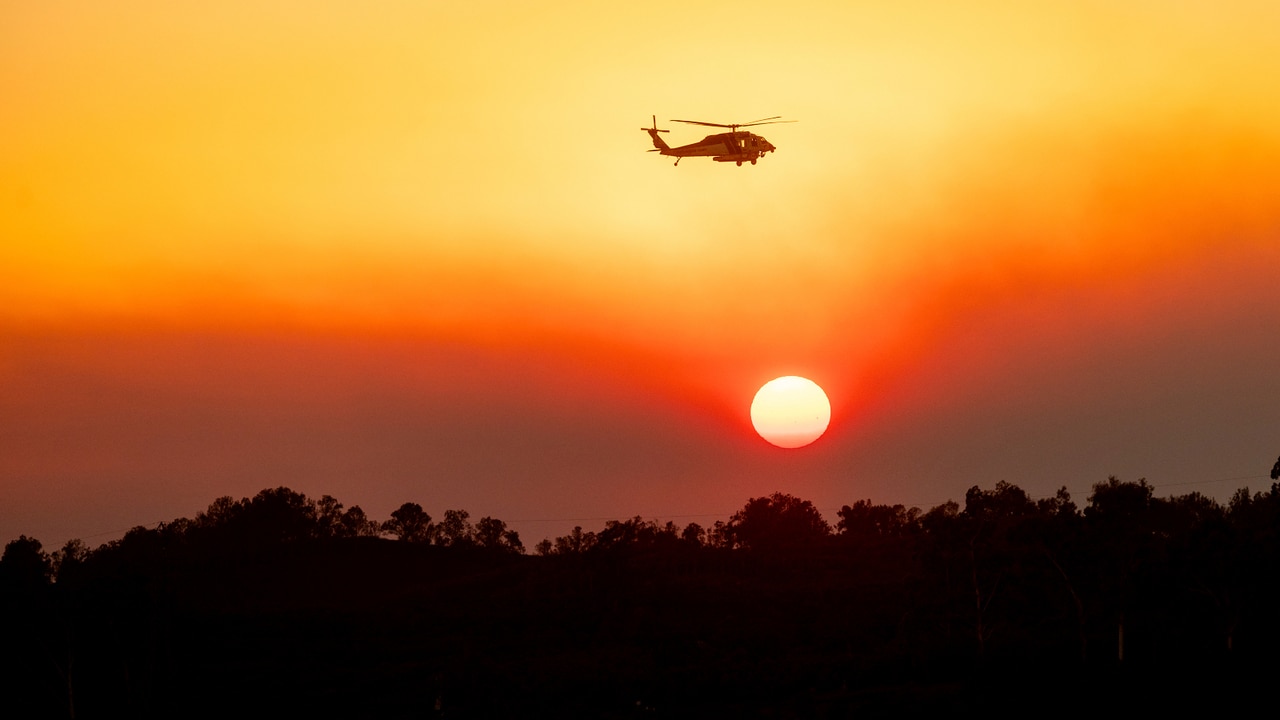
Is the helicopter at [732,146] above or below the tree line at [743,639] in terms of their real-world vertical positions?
above

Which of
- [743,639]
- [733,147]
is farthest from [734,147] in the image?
[743,639]

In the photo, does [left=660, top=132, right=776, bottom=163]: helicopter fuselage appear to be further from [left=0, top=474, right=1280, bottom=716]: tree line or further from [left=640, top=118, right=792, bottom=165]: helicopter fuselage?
[left=0, top=474, right=1280, bottom=716]: tree line

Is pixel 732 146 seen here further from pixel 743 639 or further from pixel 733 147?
pixel 743 639

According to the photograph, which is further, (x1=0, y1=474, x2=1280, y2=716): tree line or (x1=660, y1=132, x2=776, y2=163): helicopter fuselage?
(x1=660, y1=132, x2=776, y2=163): helicopter fuselage

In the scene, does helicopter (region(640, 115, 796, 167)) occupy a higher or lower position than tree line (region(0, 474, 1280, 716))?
higher

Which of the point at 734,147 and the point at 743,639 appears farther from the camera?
the point at 743,639

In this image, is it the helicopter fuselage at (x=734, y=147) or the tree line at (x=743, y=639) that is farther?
the helicopter fuselage at (x=734, y=147)

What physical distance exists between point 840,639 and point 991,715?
158ft

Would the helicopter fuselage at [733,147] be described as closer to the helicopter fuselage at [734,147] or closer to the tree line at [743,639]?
the helicopter fuselage at [734,147]

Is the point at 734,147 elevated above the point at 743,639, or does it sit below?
above

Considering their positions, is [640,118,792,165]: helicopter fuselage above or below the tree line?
above

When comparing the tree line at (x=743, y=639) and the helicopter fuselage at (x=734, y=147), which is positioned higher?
the helicopter fuselage at (x=734, y=147)

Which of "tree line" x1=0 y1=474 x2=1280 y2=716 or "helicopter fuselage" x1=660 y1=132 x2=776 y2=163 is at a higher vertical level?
"helicopter fuselage" x1=660 y1=132 x2=776 y2=163

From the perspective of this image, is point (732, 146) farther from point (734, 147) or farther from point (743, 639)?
point (743, 639)
